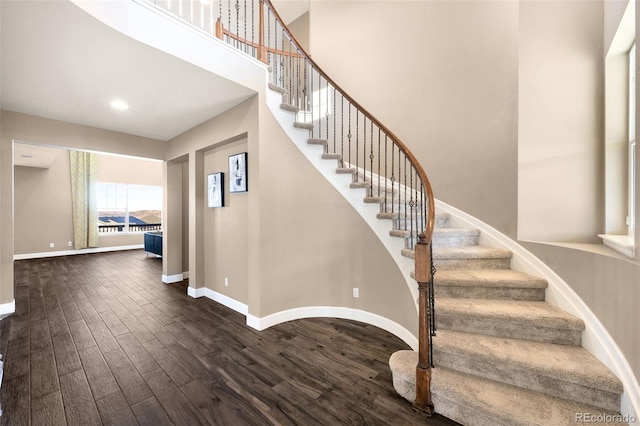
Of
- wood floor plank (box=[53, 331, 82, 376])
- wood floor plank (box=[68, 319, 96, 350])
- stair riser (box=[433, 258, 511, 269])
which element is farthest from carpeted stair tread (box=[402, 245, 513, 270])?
wood floor plank (box=[68, 319, 96, 350])

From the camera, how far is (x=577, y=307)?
194 centimetres

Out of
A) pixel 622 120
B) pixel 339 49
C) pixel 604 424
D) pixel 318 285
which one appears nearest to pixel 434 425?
pixel 604 424

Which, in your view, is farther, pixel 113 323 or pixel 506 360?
pixel 113 323

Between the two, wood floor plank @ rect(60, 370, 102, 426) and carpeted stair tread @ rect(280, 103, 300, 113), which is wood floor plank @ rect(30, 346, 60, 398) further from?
carpeted stair tread @ rect(280, 103, 300, 113)

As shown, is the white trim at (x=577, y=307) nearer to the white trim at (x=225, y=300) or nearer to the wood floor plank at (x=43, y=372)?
the white trim at (x=225, y=300)

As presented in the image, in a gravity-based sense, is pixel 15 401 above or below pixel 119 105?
below

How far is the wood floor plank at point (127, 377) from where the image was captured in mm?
1821

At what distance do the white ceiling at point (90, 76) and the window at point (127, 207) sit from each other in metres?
5.56

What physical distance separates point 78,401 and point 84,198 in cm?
800

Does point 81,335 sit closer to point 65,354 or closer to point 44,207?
point 65,354

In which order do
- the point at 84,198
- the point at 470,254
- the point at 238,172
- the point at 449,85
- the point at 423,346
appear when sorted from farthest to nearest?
the point at 84,198 < the point at 449,85 < the point at 238,172 < the point at 470,254 < the point at 423,346

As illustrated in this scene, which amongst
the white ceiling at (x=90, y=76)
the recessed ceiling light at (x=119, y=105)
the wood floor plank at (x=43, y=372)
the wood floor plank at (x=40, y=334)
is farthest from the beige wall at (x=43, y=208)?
the wood floor plank at (x=43, y=372)

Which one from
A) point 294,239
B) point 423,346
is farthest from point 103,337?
point 423,346

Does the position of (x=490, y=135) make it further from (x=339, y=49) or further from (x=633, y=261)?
(x=339, y=49)
